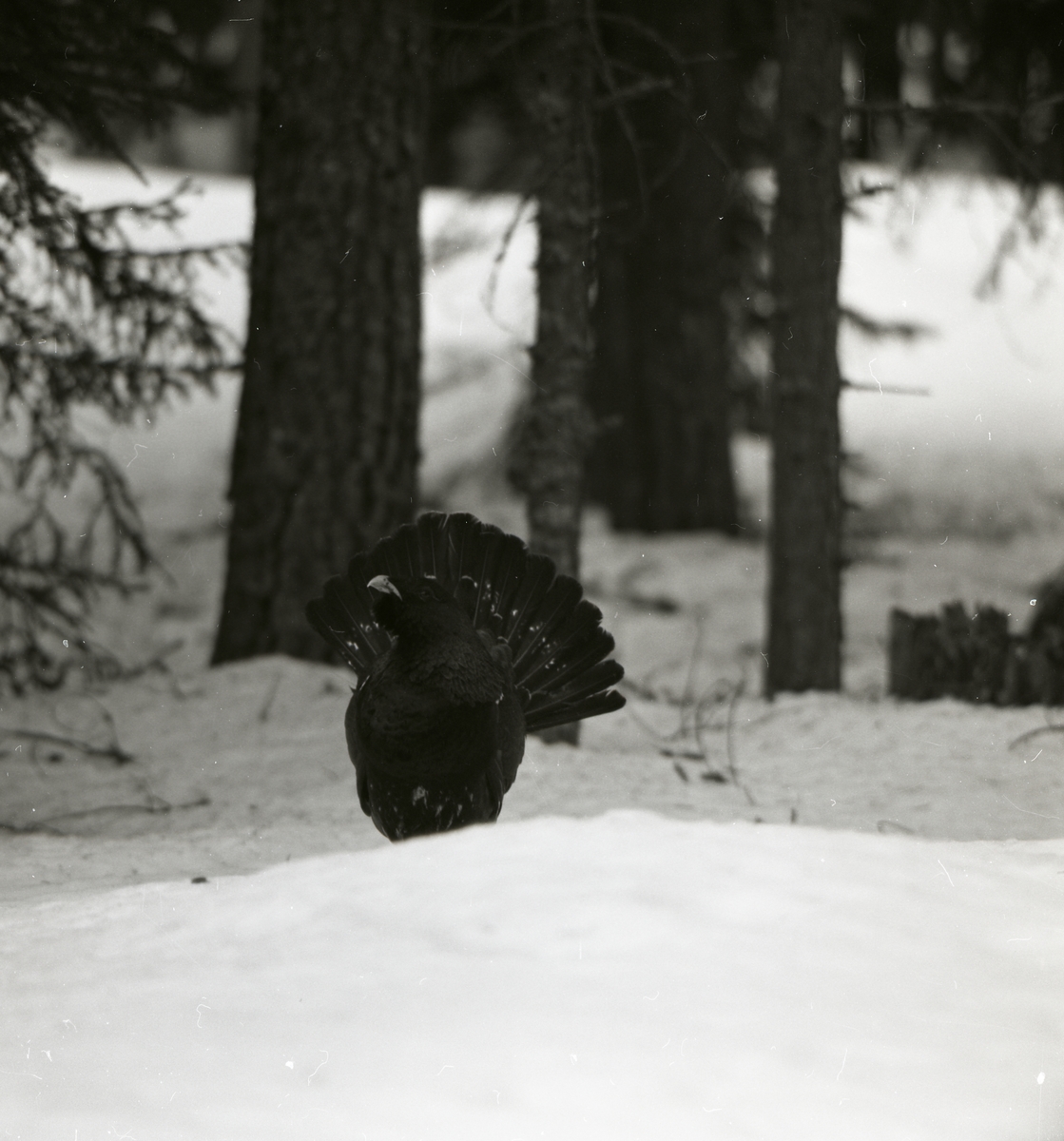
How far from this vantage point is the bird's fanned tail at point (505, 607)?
15.5 feet

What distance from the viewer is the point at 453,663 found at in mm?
4129

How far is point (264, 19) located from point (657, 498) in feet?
22.4

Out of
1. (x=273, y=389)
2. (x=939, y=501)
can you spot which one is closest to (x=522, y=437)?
(x=273, y=389)

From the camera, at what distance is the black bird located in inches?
161

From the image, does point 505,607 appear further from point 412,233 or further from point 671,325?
point 671,325

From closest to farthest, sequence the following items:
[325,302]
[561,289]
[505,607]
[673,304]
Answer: [505,607]
[561,289]
[325,302]
[673,304]

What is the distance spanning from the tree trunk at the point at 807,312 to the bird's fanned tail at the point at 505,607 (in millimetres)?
2517

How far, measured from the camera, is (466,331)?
62.5 ft

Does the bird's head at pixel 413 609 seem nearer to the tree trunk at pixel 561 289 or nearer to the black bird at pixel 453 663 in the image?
the black bird at pixel 453 663

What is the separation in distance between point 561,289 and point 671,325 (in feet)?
22.4

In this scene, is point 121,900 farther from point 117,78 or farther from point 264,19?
point 264,19

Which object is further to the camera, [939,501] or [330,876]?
[939,501]

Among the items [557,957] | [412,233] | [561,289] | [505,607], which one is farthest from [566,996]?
[412,233]

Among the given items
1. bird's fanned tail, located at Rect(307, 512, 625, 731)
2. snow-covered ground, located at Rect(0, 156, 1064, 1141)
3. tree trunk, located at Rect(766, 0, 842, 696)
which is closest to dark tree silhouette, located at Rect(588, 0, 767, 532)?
tree trunk, located at Rect(766, 0, 842, 696)
